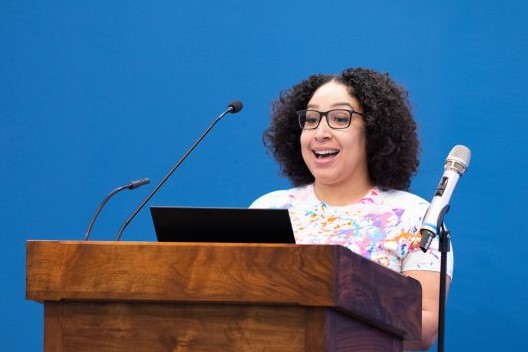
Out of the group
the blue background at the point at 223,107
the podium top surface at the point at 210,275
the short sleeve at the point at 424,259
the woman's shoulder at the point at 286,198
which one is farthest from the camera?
the blue background at the point at 223,107

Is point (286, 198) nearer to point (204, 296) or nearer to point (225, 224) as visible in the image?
point (225, 224)

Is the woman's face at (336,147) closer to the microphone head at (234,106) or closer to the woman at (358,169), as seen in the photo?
the woman at (358,169)

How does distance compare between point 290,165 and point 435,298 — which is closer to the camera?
point 435,298

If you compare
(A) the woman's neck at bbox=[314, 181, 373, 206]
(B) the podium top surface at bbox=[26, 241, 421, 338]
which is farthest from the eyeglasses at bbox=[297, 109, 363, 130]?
(B) the podium top surface at bbox=[26, 241, 421, 338]

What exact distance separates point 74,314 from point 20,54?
6.56ft

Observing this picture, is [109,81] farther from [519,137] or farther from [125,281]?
[125,281]

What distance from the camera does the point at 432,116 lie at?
9.86 feet

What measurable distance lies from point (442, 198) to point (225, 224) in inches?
17.1

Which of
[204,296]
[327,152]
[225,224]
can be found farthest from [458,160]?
[327,152]

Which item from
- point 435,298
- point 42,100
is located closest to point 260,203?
point 435,298

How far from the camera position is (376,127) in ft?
8.50

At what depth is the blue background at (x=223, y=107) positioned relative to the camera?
9.62 feet

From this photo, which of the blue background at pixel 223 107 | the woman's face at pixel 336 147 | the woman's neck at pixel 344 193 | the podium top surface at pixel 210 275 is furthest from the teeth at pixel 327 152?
the podium top surface at pixel 210 275

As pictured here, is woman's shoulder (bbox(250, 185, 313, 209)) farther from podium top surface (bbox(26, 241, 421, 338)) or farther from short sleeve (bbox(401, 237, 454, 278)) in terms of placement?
podium top surface (bbox(26, 241, 421, 338))
